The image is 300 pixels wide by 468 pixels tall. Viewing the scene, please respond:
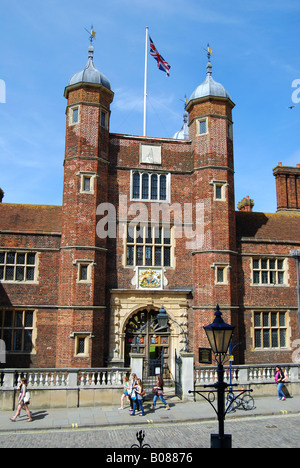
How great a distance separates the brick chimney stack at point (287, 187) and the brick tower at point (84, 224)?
1183 centimetres

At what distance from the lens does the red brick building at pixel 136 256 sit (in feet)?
57.6

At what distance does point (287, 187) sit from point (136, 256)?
1199 cm

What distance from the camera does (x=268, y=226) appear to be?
22.0m

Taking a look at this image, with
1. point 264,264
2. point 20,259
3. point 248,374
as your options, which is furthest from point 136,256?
point 248,374

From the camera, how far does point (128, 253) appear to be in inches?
→ 739

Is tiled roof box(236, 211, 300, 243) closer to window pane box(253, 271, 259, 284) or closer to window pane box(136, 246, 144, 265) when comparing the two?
window pane box(253, 271, 259, 284)

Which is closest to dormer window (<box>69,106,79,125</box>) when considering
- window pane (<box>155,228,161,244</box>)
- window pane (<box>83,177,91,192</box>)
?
window pane (<box>83,177,91,192</box>)

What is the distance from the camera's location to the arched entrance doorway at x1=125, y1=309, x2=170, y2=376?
18.1 m

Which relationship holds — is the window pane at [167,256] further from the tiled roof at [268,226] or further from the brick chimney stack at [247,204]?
the brick chimney stack at [247,204]

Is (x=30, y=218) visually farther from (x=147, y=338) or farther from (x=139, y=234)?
(x=147, y=338)

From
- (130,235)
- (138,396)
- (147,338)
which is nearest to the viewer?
(138,396)

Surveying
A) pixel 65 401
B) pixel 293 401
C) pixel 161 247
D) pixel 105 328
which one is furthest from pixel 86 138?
pixel 293 401
